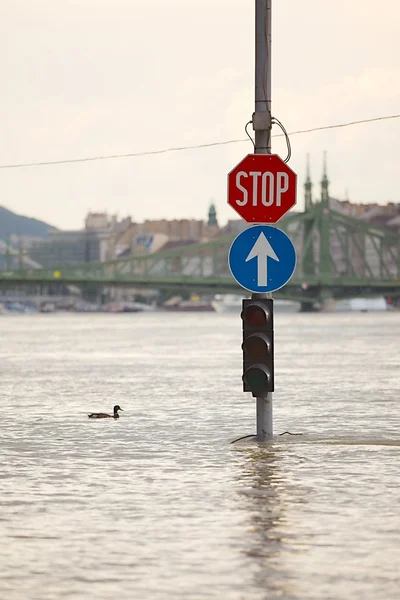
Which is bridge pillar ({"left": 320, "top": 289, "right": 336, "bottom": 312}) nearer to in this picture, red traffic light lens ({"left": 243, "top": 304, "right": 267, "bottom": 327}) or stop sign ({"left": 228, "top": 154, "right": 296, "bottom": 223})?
stop sign ({"left": 228, "top": 154, "right": 296, "bottom": 223})

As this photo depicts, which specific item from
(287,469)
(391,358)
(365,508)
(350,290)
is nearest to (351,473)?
(287,469)

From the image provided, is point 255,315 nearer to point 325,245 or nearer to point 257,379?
point 257,379

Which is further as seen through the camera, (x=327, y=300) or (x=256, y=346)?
(x=327, y=300)

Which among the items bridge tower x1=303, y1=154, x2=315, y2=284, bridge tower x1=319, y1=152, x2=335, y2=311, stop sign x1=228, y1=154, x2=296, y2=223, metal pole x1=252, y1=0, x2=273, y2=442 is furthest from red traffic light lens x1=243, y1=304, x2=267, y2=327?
bridge tower x1=303, y1=154, x2=315, y2=284

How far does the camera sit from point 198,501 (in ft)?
37.3

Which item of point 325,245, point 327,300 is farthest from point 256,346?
point 325,245

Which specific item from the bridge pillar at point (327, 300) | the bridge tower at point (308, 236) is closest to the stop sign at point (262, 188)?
the bridge pillar at point (327, 300)

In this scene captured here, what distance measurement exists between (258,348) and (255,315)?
315mm

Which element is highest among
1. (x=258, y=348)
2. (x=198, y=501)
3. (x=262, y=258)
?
(x=262, y=258)

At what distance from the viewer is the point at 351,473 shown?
13.2 m

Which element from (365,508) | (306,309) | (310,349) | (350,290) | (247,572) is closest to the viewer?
(247,572)

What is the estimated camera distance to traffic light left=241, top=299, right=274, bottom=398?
1541 centimetres

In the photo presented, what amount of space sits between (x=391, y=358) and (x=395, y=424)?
26.5 m

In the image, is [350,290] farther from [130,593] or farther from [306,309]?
[130,593]
